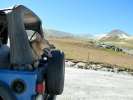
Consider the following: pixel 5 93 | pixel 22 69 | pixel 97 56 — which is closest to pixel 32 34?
pixel 22 69

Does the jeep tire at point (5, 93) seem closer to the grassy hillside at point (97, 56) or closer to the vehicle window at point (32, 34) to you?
the vehicle window at point (32, 34)

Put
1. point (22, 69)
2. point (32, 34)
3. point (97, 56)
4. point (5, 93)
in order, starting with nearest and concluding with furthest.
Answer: point (5, 93) < point (22, 69) < point (32, 34) < point (97, 56)

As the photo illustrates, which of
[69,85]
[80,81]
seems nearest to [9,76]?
[69,85]

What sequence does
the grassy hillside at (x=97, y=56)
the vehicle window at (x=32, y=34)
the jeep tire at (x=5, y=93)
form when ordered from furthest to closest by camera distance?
the grassy hillside at (x=97, y=56) → the vehicle window at (x=32, y=34) → the jeep tire at (x=5, y=93)

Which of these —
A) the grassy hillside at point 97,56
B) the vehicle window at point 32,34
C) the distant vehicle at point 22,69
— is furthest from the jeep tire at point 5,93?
the grassy hillside at point 97,56

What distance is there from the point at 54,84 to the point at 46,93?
1.11ft

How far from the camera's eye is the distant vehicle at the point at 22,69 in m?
7.25

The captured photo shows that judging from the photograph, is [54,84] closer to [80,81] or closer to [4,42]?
[4,42]

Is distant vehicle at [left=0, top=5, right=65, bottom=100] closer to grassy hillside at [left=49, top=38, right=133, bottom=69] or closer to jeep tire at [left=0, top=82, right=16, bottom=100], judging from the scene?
jeep tire at [left=0, top=82, right=16, bottom=100]

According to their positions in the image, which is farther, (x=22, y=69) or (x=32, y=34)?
(x=32, y=34)

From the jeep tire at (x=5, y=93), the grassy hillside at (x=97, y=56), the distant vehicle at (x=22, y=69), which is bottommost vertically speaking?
the grassy hillside at (x=97, y=56)

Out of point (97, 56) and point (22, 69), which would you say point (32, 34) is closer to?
point (22, 69)

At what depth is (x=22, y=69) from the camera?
7441 millimetres

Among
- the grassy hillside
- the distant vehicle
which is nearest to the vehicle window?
the distant vehicle
